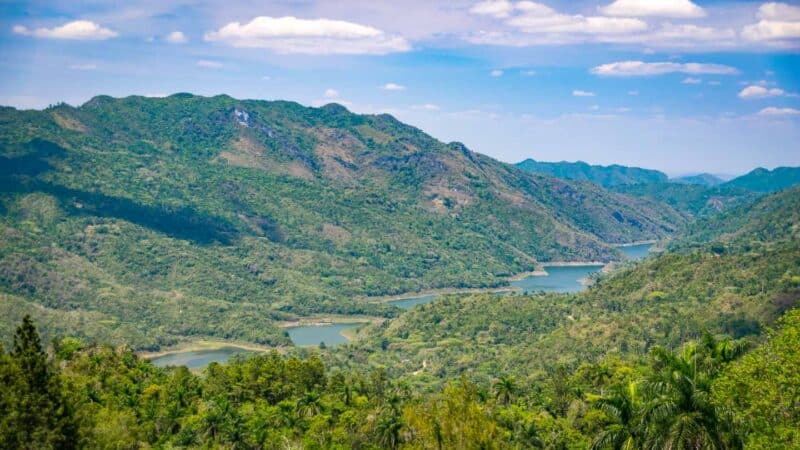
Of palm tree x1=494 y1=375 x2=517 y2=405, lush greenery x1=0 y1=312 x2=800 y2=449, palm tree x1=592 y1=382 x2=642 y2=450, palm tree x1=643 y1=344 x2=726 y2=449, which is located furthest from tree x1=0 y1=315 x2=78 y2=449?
palm tree x1=494 y1=375 x2=517 y2=405

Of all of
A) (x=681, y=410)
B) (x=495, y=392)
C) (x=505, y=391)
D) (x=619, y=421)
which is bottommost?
(x=495, y=392)

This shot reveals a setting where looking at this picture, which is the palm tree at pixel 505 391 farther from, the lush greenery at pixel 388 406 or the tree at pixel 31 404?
the tree at pixel 31 404

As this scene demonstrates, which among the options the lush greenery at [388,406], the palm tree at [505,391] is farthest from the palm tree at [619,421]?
the palm tree at [505,391]

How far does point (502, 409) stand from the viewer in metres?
89.8

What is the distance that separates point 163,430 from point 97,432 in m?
27.6

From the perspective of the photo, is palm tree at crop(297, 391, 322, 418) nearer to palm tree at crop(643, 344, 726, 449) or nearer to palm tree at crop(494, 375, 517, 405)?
palm tree at crop(494, 375, 517, 405)

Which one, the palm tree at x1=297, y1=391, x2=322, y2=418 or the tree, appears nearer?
the tree

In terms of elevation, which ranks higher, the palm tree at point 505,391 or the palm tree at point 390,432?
the palm tree at point 390,432

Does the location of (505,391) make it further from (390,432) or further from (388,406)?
(390,432)

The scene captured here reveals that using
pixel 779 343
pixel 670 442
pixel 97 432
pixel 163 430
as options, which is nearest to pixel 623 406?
pixel 670 442

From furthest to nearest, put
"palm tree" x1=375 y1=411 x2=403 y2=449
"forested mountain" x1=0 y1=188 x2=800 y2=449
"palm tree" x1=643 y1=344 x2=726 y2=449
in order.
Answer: "palm tree" x1=375 y1=411 x2=403 y2=449, "forested mountain" x1=0 y1=188 x2=800 y2=449, "palm tree" x1=643 y1=344 x2=726 y2=449

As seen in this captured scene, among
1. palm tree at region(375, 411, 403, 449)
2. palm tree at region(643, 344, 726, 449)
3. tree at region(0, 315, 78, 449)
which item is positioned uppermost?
palm tree at region(643, 344, 726, 449)

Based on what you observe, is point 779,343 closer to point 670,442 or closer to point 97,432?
point 670,442

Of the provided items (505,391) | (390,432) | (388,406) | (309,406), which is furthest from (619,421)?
(505,391)
